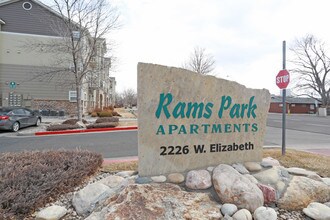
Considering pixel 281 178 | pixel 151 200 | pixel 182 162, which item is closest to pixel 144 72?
pixel 182 162

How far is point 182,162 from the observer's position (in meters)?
3.99

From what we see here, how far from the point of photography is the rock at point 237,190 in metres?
3.47

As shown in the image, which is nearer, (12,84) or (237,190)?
(237,190)

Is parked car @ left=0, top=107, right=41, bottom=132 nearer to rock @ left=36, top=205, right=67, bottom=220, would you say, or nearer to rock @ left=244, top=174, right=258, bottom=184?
rock @ left=36, top=205, right=67, bottom=220

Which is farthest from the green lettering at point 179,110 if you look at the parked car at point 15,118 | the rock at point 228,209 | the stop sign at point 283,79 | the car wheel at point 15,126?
the car wheel at point 15,126

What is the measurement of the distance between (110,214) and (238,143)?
264 centimetres

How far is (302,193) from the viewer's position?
384cm

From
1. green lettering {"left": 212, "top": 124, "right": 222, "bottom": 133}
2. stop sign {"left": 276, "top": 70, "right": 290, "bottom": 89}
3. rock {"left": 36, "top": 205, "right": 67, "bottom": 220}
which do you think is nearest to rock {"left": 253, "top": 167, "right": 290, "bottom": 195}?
green lettering {"left": 212, "top": 124, "right": 222, "bottom": 133}

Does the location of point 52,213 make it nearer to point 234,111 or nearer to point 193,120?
point 193,120

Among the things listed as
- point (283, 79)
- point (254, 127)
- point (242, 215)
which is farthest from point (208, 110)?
point (283, 79)

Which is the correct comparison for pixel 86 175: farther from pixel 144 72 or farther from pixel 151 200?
pixel 144 72

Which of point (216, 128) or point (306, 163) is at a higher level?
point (216, 128)

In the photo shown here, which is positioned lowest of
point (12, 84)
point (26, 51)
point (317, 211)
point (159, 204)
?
point (317, 211)

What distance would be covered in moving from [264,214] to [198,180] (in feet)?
3.41
